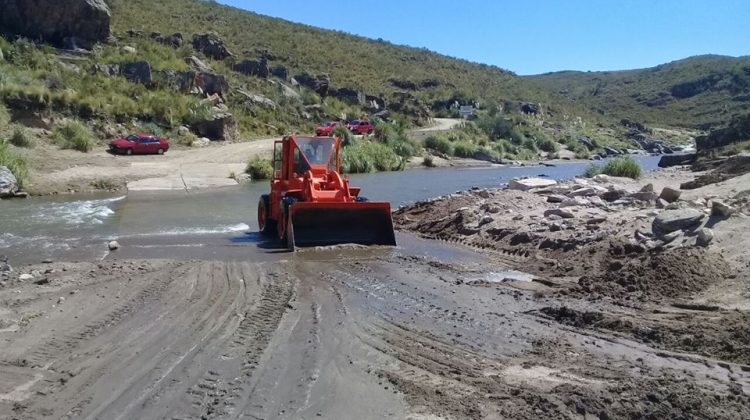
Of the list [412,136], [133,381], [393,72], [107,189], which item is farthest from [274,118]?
[133,381]

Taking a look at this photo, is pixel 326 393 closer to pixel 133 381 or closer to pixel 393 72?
pixel 133 381

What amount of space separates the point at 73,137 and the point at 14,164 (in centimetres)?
784

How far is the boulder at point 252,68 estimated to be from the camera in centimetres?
6262

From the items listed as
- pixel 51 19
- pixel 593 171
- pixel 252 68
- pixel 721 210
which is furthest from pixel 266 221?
pixel 252 68

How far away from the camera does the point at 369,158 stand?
42.0 m

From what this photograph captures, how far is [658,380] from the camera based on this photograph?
639 centimetres

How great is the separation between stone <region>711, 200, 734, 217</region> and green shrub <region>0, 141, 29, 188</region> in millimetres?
22904

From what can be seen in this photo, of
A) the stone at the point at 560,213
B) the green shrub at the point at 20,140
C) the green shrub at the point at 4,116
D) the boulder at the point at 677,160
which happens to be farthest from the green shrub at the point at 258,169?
the stone at the point at 560,213

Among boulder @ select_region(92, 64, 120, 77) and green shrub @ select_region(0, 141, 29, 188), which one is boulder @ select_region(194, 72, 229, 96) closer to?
boulder @ select_region(92, 64, 120, 77)

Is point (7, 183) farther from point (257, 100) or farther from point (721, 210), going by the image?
point (257, 100)

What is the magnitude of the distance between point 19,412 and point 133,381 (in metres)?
1.01

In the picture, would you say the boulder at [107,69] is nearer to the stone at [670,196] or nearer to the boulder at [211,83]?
the boulder at [211,83]

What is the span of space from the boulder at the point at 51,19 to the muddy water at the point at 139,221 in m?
26.4

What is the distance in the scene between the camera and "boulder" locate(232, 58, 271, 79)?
62.6 meters
